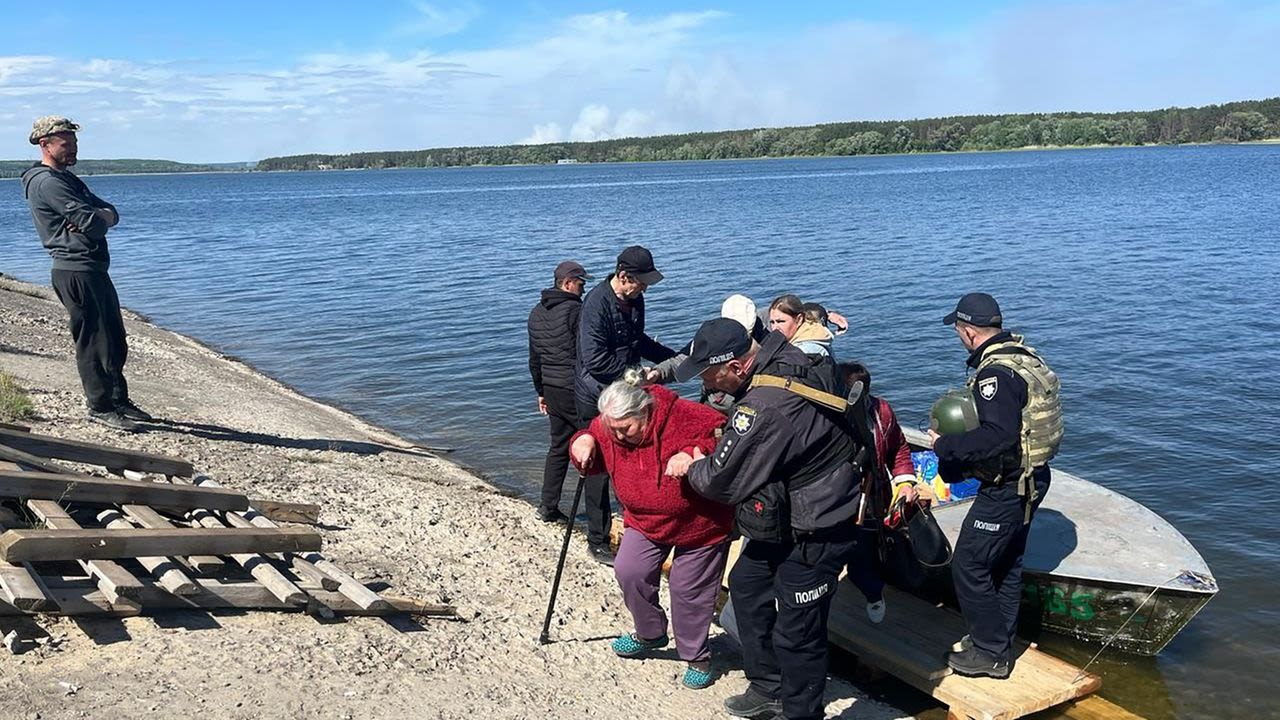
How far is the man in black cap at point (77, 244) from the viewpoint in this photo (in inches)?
313

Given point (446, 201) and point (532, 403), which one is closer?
point (532, 403)

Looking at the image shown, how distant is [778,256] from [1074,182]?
133ft

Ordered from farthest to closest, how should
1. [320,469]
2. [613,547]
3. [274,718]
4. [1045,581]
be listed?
1. [320,469]
2. [613,547]
3. [1045,581]
4. [274,718]

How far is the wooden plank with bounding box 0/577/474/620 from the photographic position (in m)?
4.73

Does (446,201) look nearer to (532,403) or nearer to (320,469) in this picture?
(532,403)

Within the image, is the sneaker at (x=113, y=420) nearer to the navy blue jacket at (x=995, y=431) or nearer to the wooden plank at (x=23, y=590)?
the wooden plank at (x=23, y=590)

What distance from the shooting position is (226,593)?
5148 mm

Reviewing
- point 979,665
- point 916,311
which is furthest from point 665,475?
point 916,311

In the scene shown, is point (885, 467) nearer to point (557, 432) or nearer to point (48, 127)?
point (557, 432)

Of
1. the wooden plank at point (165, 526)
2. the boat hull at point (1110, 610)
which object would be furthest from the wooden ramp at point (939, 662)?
the wooden plank at point (165, 526)

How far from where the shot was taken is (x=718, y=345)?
15.2 ft

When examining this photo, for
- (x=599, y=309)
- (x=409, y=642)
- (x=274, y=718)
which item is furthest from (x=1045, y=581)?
(x=274, y=718)

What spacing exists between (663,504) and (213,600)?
2427 mm

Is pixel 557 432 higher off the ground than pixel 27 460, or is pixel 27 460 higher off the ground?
pixel 27 460
